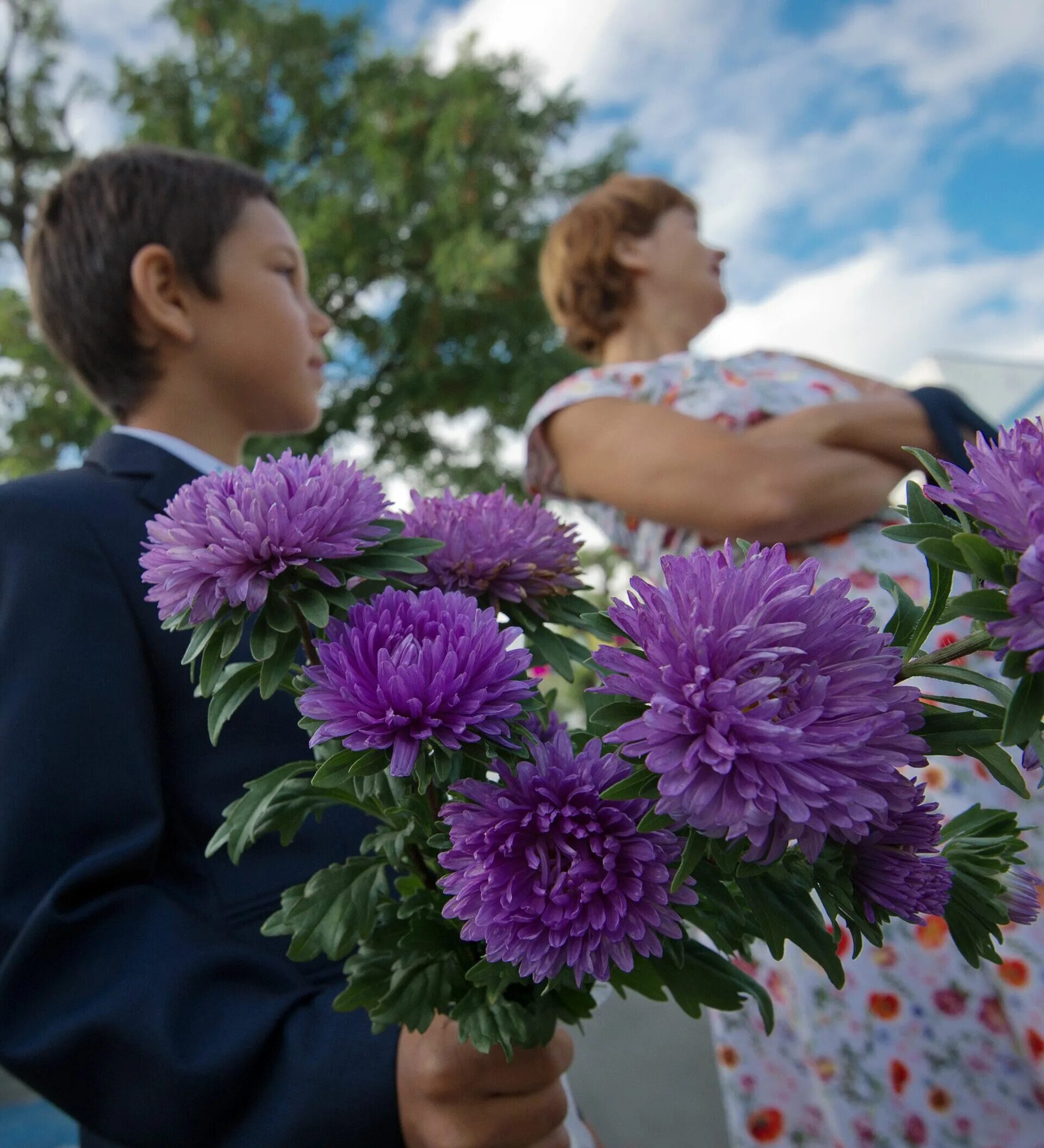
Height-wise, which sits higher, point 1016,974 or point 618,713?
point 618,713

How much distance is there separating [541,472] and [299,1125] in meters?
1.09

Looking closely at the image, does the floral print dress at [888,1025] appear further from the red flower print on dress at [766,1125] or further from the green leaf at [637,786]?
the green leaf at [637,786]

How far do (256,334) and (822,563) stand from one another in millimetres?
856

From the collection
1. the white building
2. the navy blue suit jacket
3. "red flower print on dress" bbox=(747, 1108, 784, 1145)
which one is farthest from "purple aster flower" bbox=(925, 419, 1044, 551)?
the white building

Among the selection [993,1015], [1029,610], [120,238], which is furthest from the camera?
[120,238]

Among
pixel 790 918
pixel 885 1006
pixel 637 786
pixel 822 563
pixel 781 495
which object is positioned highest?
pixel 637 786

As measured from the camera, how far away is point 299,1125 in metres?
0.62

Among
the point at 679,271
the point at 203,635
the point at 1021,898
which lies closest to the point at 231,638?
the point at 203,635

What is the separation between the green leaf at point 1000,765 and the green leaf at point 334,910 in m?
0.34

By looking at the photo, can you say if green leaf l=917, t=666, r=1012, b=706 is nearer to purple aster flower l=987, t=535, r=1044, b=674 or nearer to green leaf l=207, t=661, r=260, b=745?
purple aster flower l=987, t=535, r=1044, b=674

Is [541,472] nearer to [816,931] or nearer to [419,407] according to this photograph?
[816,931]

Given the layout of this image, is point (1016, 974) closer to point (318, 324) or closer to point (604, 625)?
point (604, 625)

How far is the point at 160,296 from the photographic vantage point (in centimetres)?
116

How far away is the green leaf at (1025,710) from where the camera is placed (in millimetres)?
309
